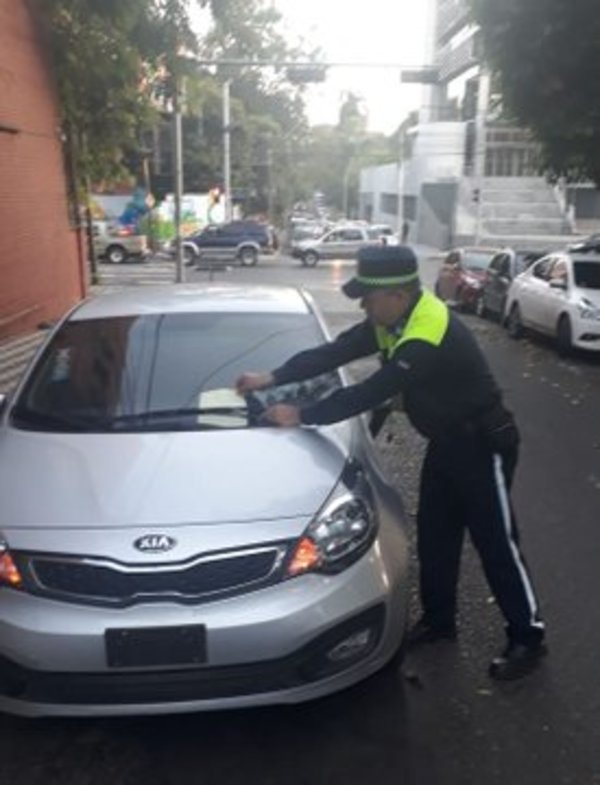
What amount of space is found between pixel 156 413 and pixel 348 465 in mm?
916

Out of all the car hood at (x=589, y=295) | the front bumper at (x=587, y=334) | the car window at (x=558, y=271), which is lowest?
the front bumper at (x=587, y=334)

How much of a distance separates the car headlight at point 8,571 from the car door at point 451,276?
15.0 meters

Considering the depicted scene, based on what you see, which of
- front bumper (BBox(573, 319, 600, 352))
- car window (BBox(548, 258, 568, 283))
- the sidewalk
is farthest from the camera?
car window (BBox(548, 258, 568, 283))

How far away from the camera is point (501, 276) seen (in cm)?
1731

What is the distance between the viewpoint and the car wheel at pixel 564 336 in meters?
12.6

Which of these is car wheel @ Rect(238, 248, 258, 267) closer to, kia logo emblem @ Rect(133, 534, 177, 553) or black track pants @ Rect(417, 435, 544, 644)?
black track pants @ Rect(417, 435, 544, 644)

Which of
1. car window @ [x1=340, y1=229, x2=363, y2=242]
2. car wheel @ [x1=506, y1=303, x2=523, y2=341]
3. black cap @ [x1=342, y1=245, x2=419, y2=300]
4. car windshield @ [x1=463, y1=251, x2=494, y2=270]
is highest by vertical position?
black cap @ [x1=342, y1=245, x2=419, y2=300]

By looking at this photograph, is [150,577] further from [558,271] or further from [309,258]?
[309,258]

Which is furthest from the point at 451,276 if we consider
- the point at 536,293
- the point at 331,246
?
the point at 331,246

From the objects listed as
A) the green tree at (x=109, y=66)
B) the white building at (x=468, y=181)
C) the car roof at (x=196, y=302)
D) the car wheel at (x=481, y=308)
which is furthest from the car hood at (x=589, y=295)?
the white building at (x=468, y=181)

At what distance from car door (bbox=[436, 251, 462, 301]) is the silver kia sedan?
14.4 metres

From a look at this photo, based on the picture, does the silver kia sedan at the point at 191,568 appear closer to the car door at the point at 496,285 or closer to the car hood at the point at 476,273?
the car door at the point at 496,285

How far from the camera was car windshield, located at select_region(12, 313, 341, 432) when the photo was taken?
4035 millimetres

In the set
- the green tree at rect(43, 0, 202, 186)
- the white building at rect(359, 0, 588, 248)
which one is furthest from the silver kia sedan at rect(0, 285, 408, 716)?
the white building at rect(359, 0, 588, 248)
